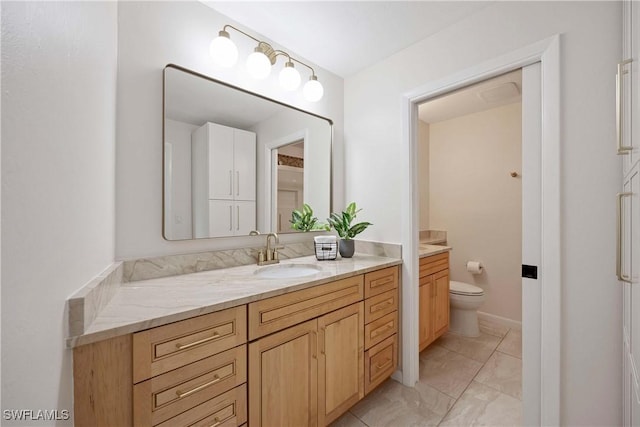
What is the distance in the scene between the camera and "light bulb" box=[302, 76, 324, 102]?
1.87 metres

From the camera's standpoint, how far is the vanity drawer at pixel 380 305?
1.58 metres

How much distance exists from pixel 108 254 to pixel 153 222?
26 cm

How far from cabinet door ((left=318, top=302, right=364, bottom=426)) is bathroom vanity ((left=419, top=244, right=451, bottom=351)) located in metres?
0.77

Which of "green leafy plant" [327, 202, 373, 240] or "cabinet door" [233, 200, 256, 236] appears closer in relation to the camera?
"cabinet door" [233, 200, 256, 236]

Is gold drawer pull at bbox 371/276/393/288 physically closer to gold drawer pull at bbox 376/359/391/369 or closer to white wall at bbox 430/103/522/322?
gold drawer pull at bbox 376/359/391/369

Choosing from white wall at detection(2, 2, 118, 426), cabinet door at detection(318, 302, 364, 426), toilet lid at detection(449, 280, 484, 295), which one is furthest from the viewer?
toilet lid at detection(449, 280, 484, 295)

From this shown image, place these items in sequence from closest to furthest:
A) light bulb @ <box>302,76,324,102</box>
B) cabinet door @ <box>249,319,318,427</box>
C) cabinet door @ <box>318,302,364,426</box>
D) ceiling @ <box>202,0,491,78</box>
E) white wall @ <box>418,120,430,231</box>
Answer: cabinet door @ <box>249,319,318,427</box> → cabinet door @ <box>318,302,364,426</box> → ceiling @ <box>202,0,491,78</box> → light bulb @ <box>302,76,324,102</box> → white wall @ <box>418,120,430,231</box>

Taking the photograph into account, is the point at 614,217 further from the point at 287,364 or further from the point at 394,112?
the point at 287,364

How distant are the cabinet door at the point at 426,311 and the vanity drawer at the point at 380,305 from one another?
0.36 metres

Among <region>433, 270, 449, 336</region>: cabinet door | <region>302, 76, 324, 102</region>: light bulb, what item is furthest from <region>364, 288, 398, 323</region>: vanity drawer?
<region>302, 76, 324, 102</region>: light bulb

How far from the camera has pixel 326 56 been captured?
1.94 metres

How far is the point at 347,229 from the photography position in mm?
1940

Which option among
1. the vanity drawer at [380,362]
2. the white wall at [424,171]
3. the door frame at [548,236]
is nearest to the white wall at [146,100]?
the vanity drawer at [380,362]

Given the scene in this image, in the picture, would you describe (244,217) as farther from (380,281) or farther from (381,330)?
(381,330)
